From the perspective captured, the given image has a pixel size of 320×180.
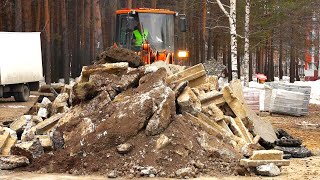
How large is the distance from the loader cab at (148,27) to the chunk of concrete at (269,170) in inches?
415

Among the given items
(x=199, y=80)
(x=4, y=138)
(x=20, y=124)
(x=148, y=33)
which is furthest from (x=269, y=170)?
(x=148, y=33)

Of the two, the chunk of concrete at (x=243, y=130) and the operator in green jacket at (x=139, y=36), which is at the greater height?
the operator in green jacket at (x=139, y=36)

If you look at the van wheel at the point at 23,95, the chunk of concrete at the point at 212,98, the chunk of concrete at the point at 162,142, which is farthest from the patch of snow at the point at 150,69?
the van wheel at the point at 23,95

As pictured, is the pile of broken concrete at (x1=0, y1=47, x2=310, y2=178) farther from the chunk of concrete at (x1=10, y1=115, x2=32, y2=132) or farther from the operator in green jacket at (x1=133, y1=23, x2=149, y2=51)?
the operator in green jacket at (x1=133, y1=23, x2=149, y2=51)

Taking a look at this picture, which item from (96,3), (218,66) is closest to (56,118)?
(218,66)

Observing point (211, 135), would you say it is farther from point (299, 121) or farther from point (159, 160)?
point (299, 121)

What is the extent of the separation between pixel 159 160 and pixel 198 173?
74cm

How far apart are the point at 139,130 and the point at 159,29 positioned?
1036 centimetres

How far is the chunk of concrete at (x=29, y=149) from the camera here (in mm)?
10781

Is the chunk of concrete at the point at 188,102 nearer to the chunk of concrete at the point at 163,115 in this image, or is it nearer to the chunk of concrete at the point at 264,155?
the chunk of concrete at the point at 163,115

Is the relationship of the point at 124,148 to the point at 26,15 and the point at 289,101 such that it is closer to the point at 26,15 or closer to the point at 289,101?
the point at 289,101

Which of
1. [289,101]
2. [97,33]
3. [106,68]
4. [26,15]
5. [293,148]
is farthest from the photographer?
[26,15]

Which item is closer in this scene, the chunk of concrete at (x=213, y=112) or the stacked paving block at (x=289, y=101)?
the chunk of concrete at (x=213, y=112)

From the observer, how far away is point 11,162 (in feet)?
34.6
